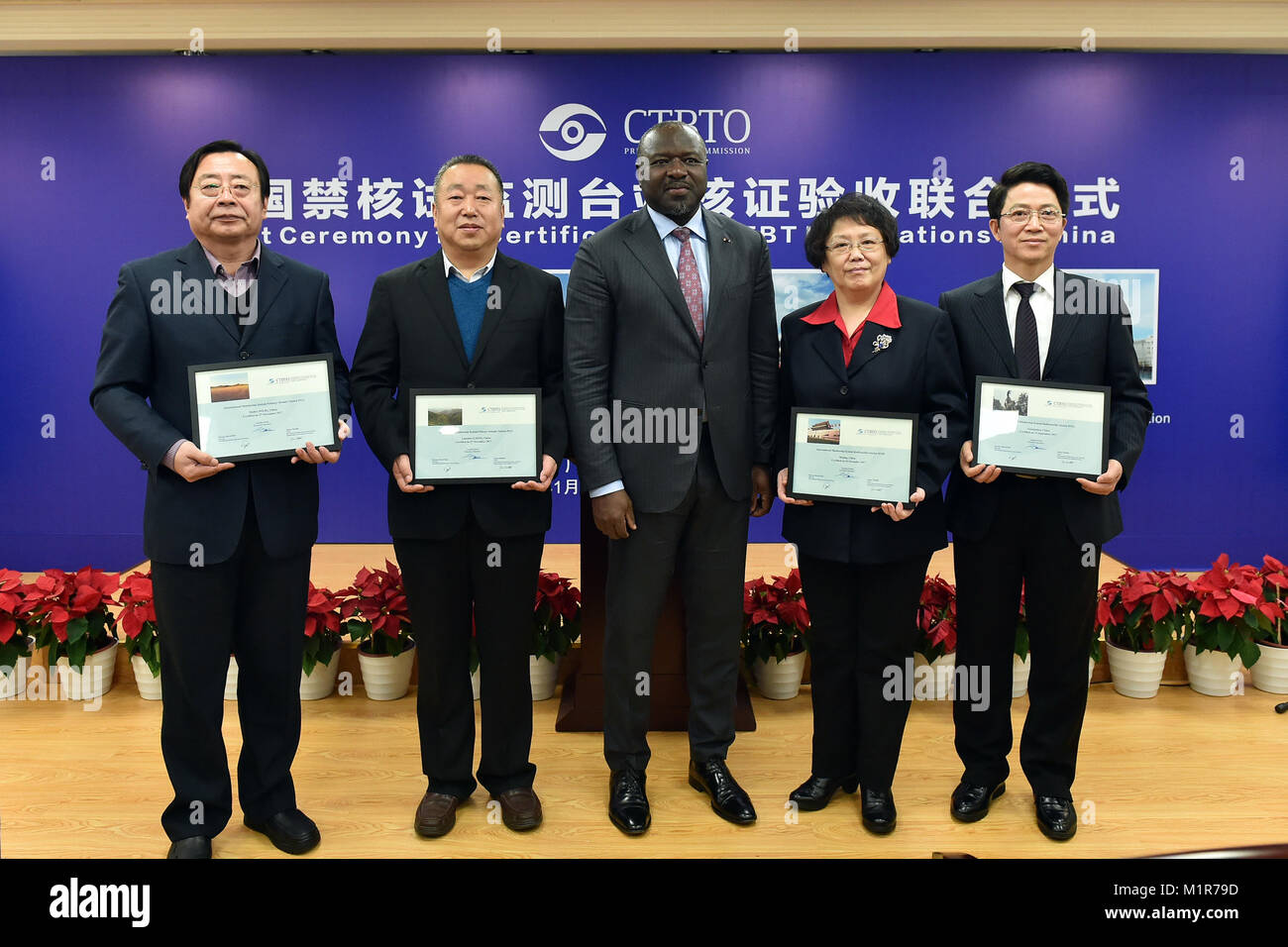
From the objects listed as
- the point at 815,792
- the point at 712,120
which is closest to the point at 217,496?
the point at 815,792

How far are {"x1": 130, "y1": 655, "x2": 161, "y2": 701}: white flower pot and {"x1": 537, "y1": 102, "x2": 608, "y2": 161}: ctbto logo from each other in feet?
11.3

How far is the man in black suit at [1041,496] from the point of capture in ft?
7.40

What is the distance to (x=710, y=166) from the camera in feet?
→ 16.9

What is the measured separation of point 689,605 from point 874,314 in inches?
36.6

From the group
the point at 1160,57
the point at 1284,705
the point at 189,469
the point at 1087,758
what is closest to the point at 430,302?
the point at 189,469

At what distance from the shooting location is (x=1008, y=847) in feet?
7.61

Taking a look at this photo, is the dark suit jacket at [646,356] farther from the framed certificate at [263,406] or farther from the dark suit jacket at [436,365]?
the framed certificate at [263,406]

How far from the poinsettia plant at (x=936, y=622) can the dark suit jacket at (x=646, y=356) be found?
52.9 inches

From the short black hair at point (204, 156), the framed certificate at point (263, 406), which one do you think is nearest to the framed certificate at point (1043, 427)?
the framed certificate at point (263, 406)

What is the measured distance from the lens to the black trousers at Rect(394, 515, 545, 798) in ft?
7.68

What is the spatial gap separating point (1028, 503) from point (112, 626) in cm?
323

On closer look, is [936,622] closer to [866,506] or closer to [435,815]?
[866,506]

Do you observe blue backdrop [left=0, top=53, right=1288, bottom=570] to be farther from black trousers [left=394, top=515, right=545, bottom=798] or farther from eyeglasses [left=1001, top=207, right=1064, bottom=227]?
black trousers [left=394, top=515, right=545, bottom=798]

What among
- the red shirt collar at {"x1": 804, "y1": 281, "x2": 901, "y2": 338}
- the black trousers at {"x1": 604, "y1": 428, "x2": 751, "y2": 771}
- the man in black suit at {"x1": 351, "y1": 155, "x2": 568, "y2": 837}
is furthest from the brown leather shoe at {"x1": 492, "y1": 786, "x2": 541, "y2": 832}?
the red shirt collar at {"x1": 804, "y1": 281, "x2": 901, "y2": 338}
